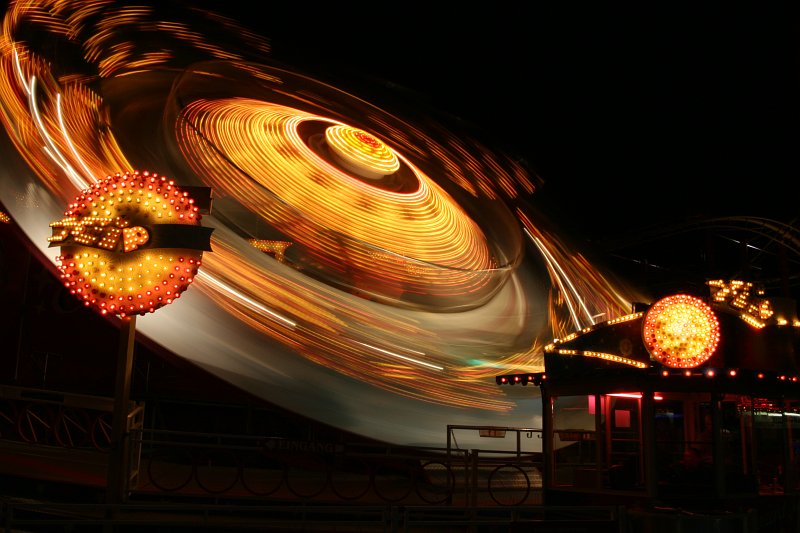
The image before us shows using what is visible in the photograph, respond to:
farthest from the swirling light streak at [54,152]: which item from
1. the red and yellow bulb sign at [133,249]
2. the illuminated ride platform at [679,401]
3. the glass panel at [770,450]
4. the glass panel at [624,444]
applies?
the glass panel at [770,450]

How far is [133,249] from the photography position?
37.3ft

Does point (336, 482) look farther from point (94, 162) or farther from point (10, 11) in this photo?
point (10, 11)

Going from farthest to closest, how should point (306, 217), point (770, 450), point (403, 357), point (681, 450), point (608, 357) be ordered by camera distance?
point (306, 217)
point (403, 357)
point (770, 450)
point (608, 357)
point (681, 450)

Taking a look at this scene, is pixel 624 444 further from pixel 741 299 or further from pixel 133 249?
pixel 133 249

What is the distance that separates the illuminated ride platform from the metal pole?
6.49 metres

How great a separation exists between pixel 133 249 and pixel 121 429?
2475mm

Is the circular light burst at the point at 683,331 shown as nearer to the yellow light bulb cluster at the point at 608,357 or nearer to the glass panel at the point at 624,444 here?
the yellow light bulb cluster at the point at 608,357

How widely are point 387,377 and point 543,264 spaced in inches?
294

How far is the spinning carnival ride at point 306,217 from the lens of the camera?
55.4ft

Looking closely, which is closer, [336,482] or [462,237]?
[336,482]

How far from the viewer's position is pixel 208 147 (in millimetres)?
21312

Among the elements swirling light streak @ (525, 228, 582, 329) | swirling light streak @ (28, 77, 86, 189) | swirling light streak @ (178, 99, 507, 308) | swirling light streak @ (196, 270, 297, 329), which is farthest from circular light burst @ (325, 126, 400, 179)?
swirling light streak @ (28, 77, 86, 189)

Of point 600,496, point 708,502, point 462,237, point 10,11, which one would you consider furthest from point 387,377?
point 10,11

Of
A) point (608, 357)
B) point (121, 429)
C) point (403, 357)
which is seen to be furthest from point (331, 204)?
point (121, 429)
